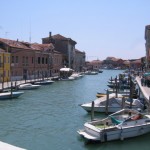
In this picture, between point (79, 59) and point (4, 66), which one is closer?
point (4, 66)

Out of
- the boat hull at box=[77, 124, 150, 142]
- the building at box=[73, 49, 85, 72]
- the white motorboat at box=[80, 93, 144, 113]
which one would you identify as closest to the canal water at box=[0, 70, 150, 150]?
the boat hull at box=[77, 124, 150, 142]

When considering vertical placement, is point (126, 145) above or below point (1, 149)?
below

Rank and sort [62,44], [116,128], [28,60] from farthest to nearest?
[62,44] < [28,60] < [116,128]

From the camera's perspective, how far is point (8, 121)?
22031 millimetres

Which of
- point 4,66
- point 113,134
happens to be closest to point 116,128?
point 113,134

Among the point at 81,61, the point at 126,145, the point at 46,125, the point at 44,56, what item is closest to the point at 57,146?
the point at 126,145

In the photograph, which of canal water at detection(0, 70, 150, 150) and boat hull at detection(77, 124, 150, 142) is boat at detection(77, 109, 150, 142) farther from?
canal water at detection(0, 70, 150, 150)

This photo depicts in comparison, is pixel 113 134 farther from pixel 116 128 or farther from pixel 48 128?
pixel 48 128

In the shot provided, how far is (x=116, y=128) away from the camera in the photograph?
1669 centimetres

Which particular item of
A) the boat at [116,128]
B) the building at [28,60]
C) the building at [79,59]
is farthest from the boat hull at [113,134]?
the building at [79,59]

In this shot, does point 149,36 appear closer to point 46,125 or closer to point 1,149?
point 46,125

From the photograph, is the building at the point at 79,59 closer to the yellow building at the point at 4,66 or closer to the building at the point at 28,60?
the building at the point at 28,60

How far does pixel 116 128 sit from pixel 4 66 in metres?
36.7

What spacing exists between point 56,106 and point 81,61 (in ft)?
339
